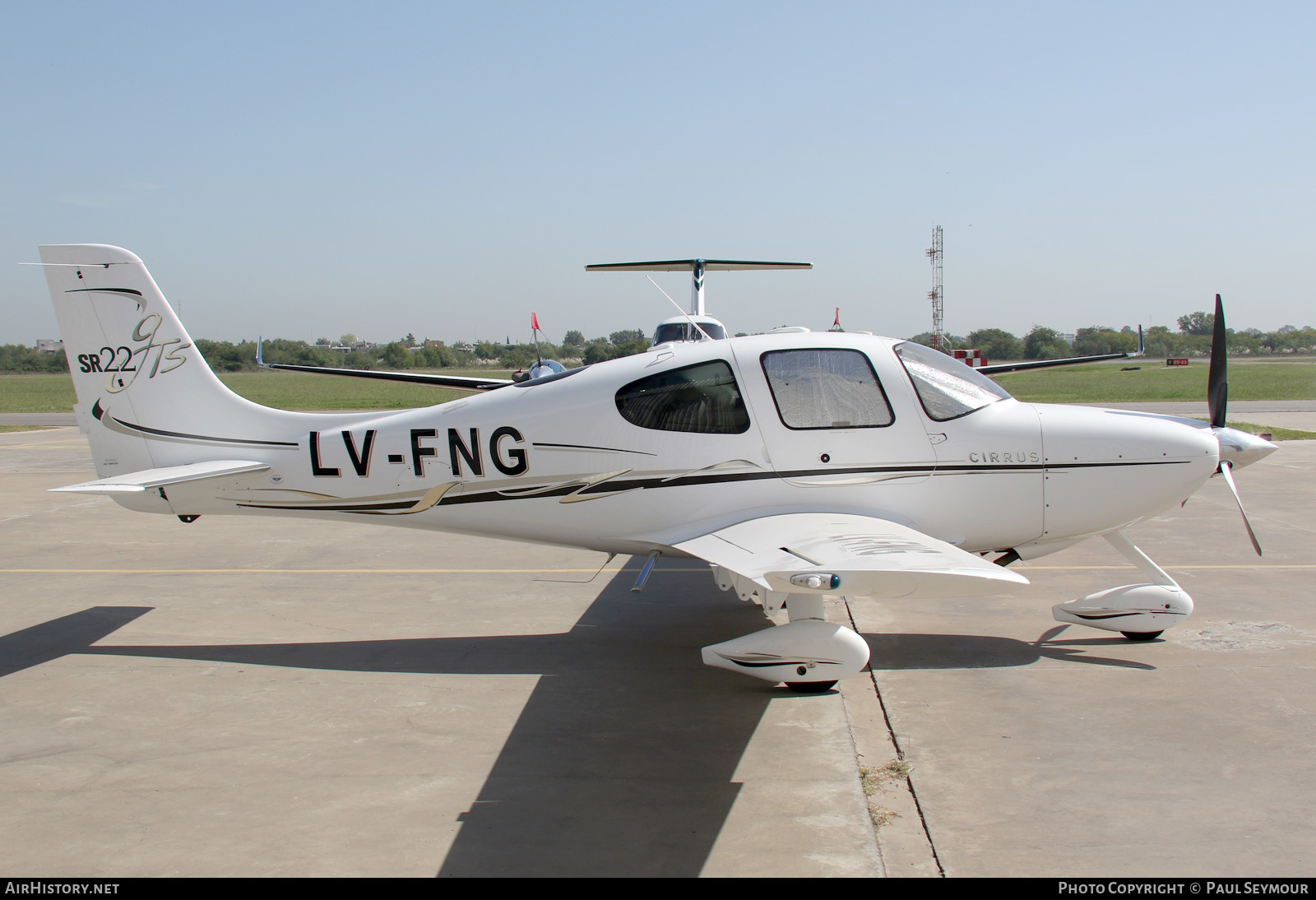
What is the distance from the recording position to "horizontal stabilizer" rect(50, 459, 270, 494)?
5.61 meters

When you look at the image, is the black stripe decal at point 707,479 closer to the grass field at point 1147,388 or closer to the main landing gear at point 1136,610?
the main landing gear at point 1136,610

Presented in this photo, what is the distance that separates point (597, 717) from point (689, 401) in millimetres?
2120

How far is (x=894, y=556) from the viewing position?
438cm

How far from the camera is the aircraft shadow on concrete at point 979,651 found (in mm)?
5762

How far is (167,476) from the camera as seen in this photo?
605cm

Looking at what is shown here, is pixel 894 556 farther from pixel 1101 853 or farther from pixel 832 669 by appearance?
pixel 1101 853

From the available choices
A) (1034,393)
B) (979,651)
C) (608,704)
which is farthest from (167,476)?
(1034,393)

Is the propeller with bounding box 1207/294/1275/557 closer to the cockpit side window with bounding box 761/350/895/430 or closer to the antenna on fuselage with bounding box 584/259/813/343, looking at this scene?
the cockpit side window with bounding box 761/350/895/430

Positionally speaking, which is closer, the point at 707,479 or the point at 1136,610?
the point at 707,479

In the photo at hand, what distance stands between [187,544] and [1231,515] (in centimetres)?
1262

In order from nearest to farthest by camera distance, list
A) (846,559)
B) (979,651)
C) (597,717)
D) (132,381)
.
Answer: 1. (846,559)
2. (597,717)
3. (979,651)
4. (132,381)

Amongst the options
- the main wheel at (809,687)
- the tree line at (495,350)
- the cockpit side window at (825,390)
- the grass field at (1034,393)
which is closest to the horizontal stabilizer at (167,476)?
the cockpit side window at (825,390)

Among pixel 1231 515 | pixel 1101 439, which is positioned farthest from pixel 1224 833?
pixel 1231 515

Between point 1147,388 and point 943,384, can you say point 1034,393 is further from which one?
point 943,384
